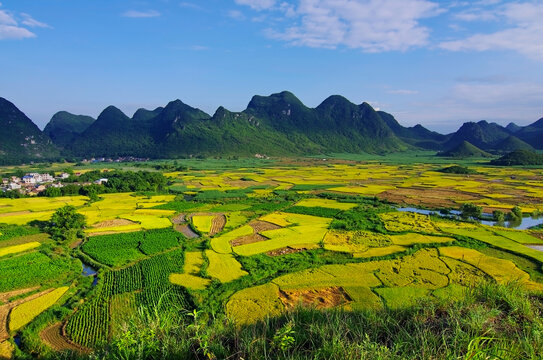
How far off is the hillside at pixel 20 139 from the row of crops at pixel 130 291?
405 ft

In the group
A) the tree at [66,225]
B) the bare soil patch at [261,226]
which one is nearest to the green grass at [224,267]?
the bare soil patch at [261,226]

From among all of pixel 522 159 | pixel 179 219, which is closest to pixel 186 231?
pixel 179 219

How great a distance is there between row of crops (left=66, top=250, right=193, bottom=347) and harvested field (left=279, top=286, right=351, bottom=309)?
5.03 metres

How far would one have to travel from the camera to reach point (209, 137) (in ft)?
489

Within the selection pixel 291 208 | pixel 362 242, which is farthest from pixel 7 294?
pixel 291 208

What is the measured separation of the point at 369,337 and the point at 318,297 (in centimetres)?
1031

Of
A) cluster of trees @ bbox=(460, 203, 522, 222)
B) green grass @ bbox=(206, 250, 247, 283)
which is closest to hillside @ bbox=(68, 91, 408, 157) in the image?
cluster of trees @ bbox=(460, 203, 522, 222)

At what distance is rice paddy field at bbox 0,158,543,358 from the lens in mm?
14303

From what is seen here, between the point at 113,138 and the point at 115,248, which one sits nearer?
the point at 115,248

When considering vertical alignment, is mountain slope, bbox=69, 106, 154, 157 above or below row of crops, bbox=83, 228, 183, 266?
above

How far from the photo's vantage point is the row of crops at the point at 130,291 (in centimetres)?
1323

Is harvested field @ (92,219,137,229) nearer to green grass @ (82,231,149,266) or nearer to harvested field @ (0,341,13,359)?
green grass @ (82,231,149,266)

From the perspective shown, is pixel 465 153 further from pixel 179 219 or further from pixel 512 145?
pixel 179 219

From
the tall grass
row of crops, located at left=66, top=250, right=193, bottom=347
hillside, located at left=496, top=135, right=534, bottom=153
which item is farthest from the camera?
hillside, located at left=496, top=135, right=534, bottom=153
